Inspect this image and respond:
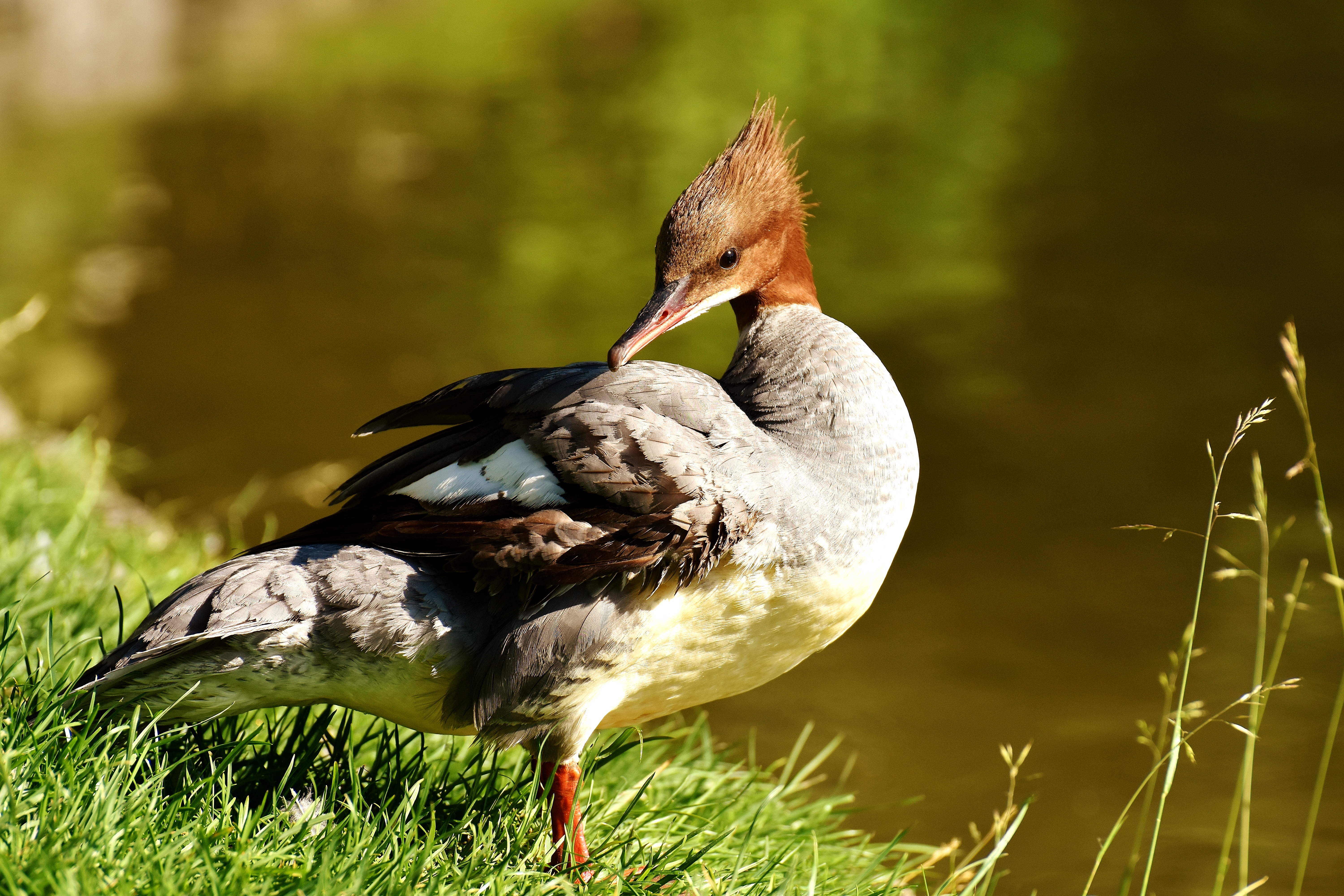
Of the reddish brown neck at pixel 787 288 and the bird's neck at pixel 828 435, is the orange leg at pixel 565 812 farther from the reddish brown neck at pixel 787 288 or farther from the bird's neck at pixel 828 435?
the reddish brown neck at pixel 787 288

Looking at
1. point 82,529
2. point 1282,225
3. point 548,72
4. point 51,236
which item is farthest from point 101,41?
point 82,529

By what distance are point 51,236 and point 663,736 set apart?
1081 cm

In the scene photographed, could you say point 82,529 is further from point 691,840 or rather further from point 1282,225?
point 1282,225

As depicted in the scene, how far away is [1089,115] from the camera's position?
Answer: 15.8 metres

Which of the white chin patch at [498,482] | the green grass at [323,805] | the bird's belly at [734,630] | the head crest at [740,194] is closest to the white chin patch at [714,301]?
the head crest at [740,194]

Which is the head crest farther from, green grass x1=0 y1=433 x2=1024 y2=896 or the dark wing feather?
green grass x1=0 y1=433 x2=1024 y2=896

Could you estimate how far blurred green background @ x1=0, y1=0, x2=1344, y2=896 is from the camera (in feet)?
18.9

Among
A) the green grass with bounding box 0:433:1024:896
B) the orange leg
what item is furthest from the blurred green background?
the orange leg

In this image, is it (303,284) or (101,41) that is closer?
(303,284)

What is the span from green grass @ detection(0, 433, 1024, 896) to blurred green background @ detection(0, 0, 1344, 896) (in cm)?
54

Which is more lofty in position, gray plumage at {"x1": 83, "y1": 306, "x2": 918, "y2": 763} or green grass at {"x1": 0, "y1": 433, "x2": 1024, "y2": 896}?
gray plumage at {"x1": 83, "y1": 306, "x2": 918, "y2": 763}

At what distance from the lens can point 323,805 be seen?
2.53m

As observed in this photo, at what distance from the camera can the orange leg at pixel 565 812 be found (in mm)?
2580

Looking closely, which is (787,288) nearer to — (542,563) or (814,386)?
(814,386)
